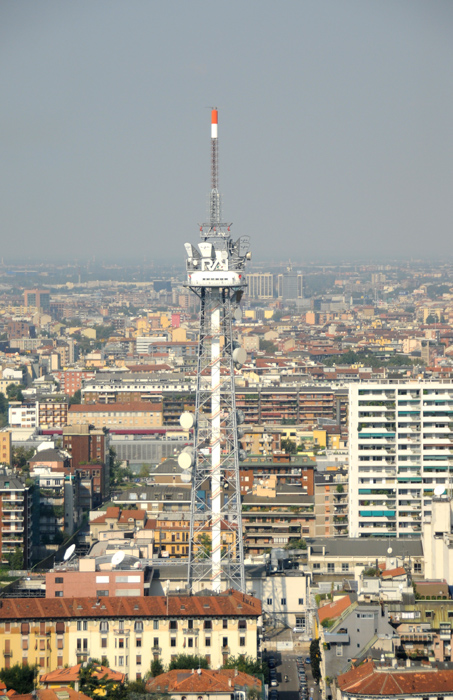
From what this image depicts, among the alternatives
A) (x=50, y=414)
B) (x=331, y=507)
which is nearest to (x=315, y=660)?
(x=331, y=507)

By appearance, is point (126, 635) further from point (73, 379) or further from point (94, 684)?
point (73, 379)

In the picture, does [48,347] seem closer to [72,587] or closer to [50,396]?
[50,396]

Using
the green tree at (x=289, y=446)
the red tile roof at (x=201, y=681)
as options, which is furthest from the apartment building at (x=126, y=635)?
the green tree at (x=289, y=446)

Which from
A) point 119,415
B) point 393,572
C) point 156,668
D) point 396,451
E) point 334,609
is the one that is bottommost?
point 156,668

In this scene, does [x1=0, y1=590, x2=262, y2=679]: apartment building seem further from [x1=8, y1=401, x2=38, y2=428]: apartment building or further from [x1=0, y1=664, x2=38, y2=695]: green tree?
[x1=8, y1=401, x2=38, y2=428]: apartment building

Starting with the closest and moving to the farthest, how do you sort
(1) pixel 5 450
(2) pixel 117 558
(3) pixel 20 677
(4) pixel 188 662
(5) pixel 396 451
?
1. (3) pixel 20 677
2. (4) pixel 188 662
3. (2) pixel 117 558
4. (5) pixel 396 451
5. (1) pixel 5 450

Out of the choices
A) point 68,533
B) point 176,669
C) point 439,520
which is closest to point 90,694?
point 176,669
